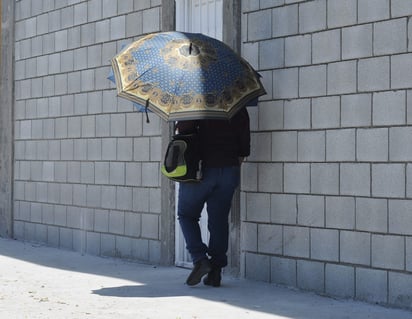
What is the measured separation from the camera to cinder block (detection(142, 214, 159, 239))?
10.1 meters

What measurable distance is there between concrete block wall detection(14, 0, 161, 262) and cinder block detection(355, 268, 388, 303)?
3.04 meters

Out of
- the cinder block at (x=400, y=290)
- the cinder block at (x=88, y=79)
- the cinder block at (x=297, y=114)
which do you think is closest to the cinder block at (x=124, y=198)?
the cinder block at (x=88, y=79)

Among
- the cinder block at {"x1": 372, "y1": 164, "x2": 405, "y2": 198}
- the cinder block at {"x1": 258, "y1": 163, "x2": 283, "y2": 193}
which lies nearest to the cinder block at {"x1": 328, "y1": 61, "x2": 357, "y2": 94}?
the cinder block at {"x1": 372, "y1": 164, "x2": 405, "y2": 198}

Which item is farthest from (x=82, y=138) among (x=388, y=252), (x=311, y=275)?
(x=388, y=252)

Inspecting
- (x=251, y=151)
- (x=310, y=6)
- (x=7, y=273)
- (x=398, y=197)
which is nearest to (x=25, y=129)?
(x=7, y=273)

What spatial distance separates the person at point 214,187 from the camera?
8.09m

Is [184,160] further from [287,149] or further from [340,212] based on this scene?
[340,212]

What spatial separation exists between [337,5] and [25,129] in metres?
6.27

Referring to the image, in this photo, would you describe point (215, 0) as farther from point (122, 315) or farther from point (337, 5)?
point (122, 315)

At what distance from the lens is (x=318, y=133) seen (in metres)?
7.89

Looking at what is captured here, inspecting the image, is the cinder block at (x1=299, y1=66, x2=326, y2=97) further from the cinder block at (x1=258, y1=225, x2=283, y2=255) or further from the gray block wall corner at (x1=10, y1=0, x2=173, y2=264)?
the gray block wall corner at (x1=10, y1=0, x2=173, y2=264)

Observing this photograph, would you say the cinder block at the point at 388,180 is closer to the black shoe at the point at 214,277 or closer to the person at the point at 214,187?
the person at the point at 214,187

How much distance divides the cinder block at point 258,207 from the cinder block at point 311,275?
589 millimetres

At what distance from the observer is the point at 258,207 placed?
8.56m
